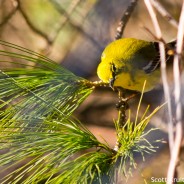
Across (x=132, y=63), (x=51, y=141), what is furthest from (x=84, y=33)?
(x=51, y=141)

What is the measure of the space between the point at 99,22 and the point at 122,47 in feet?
2.96

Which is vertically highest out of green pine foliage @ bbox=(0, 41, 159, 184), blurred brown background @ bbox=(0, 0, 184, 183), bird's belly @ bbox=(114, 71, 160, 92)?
blurred brown background @ bbox=(0, 0, 184, 183)

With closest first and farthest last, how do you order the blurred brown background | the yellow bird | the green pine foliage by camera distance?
the green pine foliage → the yellow bird → the blurred brown background

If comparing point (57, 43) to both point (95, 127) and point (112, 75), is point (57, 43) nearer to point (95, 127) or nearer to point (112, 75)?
point (95, 127)

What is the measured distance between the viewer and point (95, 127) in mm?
2066

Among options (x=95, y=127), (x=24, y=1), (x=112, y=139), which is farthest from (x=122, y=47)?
(x=24, y=1)

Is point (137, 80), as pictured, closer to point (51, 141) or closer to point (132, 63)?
point (132, 63)

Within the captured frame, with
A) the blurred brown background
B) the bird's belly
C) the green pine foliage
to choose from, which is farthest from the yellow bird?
the blurred brown background

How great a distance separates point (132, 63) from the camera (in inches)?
46.1

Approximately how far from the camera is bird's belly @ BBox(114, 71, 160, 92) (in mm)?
1148

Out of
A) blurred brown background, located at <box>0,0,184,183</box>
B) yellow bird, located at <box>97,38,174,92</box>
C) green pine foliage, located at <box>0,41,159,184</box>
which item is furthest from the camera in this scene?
blurred brown background, located at <box>0,0,184,183</box>

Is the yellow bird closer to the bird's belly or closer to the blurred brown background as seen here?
the bird's belly

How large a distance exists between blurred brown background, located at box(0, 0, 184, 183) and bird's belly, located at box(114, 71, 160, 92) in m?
0.68

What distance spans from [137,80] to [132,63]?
0.14ft
